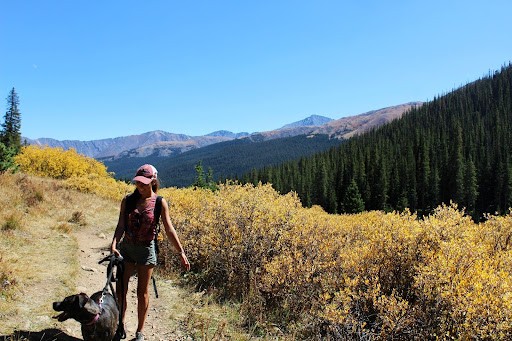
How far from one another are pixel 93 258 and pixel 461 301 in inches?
331

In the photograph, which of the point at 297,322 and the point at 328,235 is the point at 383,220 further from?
the point at 297,322

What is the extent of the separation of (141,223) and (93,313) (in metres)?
1.16

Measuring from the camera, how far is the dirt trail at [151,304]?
5.46 m

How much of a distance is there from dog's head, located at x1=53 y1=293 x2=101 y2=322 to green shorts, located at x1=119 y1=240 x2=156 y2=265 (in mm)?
807

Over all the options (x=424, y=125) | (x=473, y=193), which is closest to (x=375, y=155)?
(x=473, y=193)

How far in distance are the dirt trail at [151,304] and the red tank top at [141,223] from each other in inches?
67.5

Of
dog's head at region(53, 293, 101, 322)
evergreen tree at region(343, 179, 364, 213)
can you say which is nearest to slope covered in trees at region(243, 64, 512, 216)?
evergreen tree at region(343, 179, 364, 213)

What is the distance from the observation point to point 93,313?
381cm

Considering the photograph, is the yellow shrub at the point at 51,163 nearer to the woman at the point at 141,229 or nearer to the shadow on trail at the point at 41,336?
the shadow on trail at the point at 41,336

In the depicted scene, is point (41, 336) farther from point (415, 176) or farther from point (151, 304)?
point (415, 176)

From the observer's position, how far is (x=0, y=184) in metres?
12.8

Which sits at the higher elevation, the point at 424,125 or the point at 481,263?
the point at 424,125

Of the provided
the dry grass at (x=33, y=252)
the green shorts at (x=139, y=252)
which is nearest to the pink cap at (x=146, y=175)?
the green shorts at (x=139, y=252)

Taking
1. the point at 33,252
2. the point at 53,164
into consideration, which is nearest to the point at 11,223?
the point at 33,252
